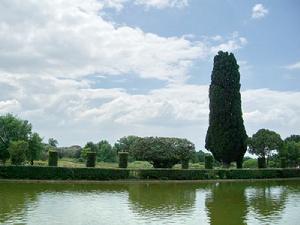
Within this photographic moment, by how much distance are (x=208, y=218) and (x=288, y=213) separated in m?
3.38

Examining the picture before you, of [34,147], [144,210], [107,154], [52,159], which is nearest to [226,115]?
[52,159]

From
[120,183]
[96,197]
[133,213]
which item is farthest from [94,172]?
[133,213]

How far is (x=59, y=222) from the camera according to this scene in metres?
13.2

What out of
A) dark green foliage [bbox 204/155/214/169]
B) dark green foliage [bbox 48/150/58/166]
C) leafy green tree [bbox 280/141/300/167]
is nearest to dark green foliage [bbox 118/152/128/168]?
dark green foliage [bbox 48/150/58/166]

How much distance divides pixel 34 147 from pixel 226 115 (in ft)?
61.9

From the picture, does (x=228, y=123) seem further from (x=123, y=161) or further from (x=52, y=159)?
(x=52, y=159)

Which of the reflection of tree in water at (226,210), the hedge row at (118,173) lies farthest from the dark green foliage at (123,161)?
the reflection of tree in water at (226,210)

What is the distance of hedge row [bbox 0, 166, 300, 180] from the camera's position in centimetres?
3123

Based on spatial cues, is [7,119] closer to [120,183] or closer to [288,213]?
[120,183]

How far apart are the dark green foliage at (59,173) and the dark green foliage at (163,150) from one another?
7.28m

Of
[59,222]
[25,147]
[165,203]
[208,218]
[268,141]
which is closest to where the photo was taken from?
[59,222]

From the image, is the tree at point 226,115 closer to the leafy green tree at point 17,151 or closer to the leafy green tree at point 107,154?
the leafy green tree at point 17,151

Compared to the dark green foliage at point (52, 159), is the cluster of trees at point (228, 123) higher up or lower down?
higher up

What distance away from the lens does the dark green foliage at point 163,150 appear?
40.7 meters
